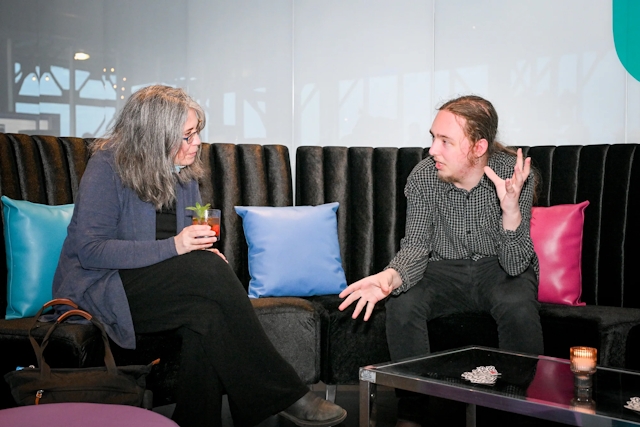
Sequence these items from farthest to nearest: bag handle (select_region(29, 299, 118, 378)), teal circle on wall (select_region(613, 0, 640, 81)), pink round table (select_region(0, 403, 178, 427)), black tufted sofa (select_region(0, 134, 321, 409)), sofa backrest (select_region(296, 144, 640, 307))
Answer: teal circle on wall (select_region(613, 0, 640, 81))
sofa backrest (select_region(296, 144, 640, 307))
black tufted sofa (select_region(0, 134, 321, 409))
bag handle (select_region(29, 299, 118, 378))
pink round table (select_region(0, 403, 178, 427))

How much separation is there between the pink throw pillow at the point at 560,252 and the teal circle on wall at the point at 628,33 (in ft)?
3.12

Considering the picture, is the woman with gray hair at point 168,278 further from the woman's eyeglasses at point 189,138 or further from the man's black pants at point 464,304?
the man's black pants at point 464,304

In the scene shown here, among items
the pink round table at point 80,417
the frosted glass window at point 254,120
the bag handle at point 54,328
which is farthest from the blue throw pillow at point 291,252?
the pink round table at point 80,417

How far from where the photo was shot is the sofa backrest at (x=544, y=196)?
303 cm

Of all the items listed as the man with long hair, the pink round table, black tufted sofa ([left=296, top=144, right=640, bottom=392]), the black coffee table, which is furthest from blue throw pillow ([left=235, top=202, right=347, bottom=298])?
the pink round table

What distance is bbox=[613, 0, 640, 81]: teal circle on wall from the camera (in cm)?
346

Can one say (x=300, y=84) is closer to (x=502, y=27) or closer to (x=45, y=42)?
(x=502, y=27)

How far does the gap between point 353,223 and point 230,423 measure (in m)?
1.18

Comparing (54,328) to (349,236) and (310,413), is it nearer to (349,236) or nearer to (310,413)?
(310,413)

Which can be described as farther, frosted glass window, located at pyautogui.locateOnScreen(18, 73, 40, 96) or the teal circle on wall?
frosted glass window, located at pyautogui.locateOnScreen(18, 73, 40, 96)

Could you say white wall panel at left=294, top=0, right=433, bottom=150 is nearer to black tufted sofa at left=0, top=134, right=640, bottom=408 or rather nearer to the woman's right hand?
black tufted sofa at left=0, top=134, right=640, bottom=408

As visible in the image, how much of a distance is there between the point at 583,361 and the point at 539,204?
1.50 metres

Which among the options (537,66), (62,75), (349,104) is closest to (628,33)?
(537,66)

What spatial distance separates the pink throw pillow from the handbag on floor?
170 centimetres
